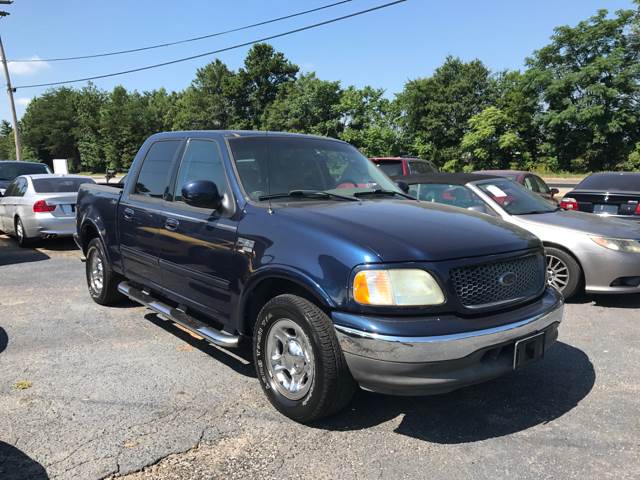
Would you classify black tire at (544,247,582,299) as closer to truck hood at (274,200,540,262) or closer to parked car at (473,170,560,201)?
truck hood at (274,200,540,262)

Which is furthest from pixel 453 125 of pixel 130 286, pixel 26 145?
pixel 26 145

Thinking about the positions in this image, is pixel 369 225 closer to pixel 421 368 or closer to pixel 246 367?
pixel 421 368

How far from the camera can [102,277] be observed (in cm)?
580

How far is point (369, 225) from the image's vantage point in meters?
3.18

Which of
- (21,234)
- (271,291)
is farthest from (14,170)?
(271,291)

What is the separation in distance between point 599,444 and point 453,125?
140 ft

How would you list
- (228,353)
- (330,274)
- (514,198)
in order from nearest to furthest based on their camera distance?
1. (330,274)
2. (228,353)
3. (514,198)

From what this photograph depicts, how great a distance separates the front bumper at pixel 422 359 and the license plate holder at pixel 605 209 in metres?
6.24

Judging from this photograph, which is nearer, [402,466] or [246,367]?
[402,466]

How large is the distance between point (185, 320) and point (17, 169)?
12.9 m

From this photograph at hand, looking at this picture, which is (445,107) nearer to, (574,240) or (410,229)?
(574,240)

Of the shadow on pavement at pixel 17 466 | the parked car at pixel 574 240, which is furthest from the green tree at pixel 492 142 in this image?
the shadow on pavement at pixel 17 466

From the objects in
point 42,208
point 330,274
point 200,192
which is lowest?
point 42,208

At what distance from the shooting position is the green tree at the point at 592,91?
3675 cm
